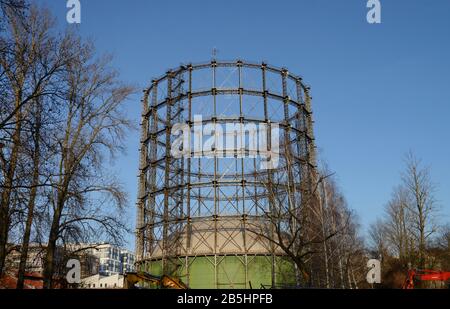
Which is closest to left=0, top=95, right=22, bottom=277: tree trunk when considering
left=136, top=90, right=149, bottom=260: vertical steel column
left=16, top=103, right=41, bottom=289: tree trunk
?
left=16, top=103, right=41, bottom=289: tree trunk

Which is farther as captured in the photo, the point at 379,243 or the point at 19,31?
the point at 379,243

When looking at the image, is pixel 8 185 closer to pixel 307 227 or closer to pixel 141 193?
pixel 307 227

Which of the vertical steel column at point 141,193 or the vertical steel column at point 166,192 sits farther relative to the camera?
the vertical steel column at point 141,193

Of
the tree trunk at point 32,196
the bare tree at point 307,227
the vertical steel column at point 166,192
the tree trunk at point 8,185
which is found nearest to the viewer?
the tree trunk at point 8,185

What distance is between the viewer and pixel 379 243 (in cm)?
4428

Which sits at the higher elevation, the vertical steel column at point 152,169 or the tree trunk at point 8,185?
the vertical steel column at point 152,169

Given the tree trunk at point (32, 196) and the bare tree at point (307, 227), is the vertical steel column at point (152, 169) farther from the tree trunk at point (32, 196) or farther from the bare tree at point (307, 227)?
the tree trunk at point (32, 196)

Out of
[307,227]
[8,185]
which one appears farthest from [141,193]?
[8,185]

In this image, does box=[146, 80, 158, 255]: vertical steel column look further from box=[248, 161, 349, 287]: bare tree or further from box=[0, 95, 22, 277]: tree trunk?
box=[0, 95, 22, 277]: tree trunk

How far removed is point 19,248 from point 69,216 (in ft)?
5.02

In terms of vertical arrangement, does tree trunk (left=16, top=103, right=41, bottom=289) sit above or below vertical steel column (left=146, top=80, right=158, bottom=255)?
below

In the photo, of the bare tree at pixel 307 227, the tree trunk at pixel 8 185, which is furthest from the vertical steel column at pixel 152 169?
the tree trunk at pixel 8 185

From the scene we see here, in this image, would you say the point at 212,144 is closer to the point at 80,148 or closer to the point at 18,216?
the point at 80,148
